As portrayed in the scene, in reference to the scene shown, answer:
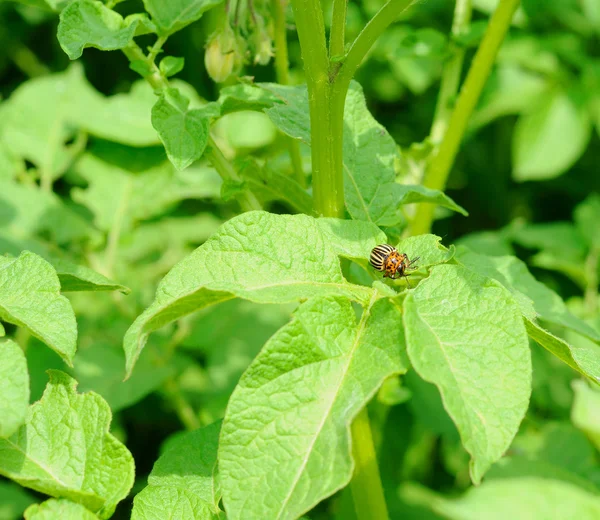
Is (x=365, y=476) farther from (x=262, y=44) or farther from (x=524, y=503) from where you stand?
(x=262, y=44)

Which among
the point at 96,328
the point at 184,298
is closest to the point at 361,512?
the point at 184,298

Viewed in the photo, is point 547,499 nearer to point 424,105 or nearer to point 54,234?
point 54,234

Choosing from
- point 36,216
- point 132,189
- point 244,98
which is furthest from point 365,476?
point 132,189

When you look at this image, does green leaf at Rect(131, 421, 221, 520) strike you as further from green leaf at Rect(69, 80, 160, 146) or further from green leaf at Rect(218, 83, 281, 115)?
green leaf at Rect(69, 80, 160, 146)

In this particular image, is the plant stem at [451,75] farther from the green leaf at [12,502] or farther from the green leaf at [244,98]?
the green leaf at [12,502]

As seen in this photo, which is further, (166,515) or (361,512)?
(361,512)

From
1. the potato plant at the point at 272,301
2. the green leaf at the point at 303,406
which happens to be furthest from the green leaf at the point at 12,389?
the green leaf at the point at 303,406
